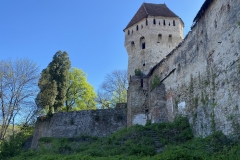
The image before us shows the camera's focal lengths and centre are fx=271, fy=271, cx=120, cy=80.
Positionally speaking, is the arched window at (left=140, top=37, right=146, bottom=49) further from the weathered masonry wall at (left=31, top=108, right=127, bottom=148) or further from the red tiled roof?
the weathered masonry wall at (left=31, top=108, right=127, bottom=148)

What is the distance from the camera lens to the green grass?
999 cm

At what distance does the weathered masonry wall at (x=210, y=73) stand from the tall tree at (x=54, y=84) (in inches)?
469

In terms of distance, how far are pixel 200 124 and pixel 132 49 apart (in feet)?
48.4

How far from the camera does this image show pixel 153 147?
13.5 meters

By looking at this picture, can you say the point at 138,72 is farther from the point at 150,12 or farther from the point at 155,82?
the point at 150,12

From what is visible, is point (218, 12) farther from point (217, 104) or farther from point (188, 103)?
point (188, 103)

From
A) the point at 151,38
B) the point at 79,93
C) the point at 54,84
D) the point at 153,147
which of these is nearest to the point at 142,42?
the point at 151,38

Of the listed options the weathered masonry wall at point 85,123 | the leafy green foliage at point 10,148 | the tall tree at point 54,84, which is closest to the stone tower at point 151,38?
the weathered masonry wall at point 85,123

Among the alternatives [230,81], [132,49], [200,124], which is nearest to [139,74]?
A: [132,49]

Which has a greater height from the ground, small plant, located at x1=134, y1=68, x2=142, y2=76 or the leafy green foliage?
small plant, located at x1=134, y1=68, x2=142, y2=76

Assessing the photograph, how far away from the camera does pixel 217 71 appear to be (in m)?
13.2

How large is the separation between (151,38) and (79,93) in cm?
1452

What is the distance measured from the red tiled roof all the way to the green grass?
1385 cm

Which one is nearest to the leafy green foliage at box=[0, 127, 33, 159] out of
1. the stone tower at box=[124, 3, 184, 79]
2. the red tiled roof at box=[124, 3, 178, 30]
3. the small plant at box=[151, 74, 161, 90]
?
→ the small plant at box=[151, 74, 161, 90]
